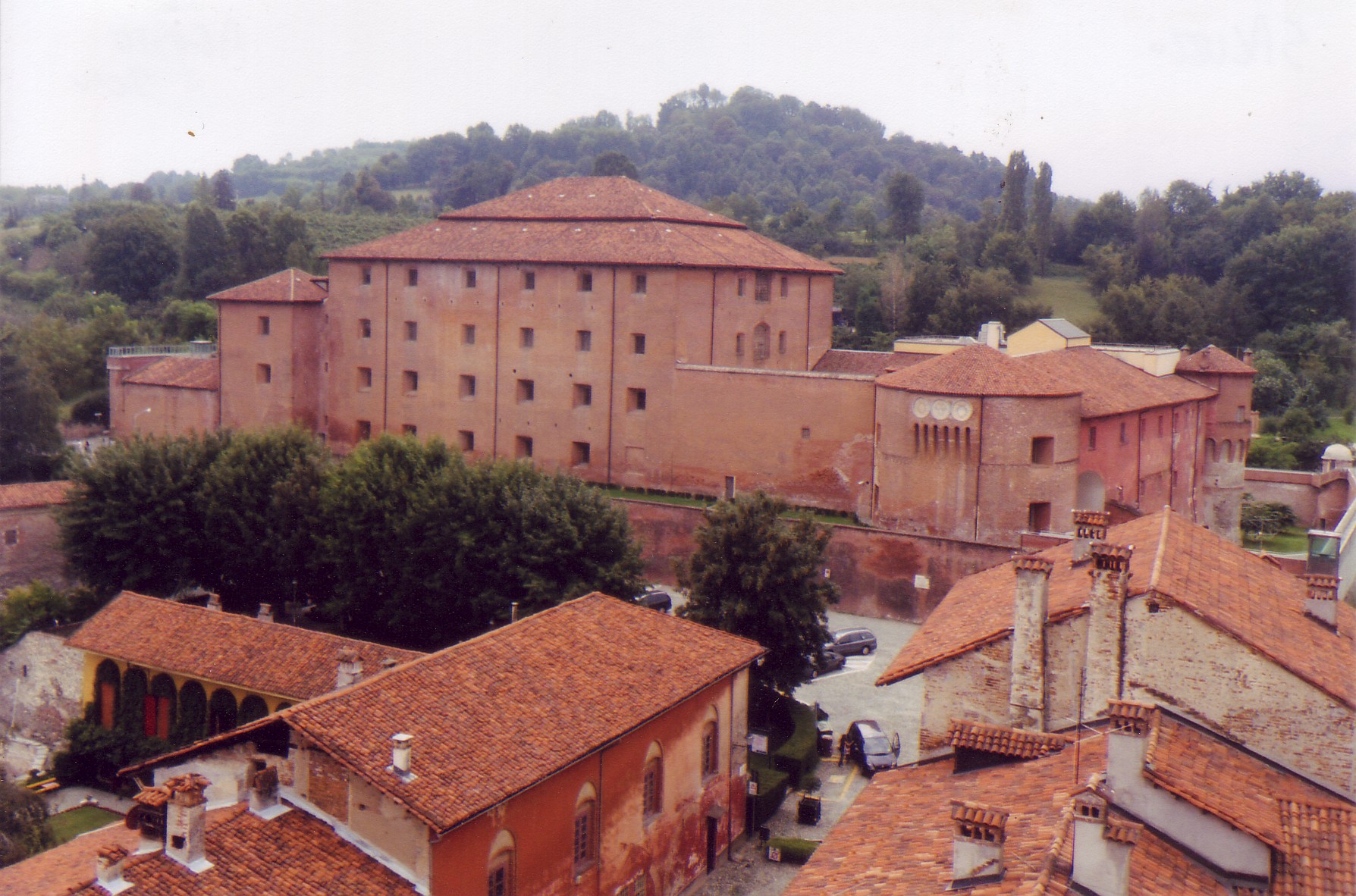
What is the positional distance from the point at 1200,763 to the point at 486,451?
3649cm

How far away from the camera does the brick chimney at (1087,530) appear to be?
18.0 m

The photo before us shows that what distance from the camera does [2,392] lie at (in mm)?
49938

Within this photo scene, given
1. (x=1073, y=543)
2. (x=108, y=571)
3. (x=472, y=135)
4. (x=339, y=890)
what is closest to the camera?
(x=339, y=890)

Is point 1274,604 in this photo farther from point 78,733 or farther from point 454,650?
point 78,733

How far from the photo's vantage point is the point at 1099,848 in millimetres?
10555

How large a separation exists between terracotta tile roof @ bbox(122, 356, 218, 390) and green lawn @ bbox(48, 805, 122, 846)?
30221mm

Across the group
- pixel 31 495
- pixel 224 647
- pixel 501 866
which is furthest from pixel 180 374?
pixel 501 866

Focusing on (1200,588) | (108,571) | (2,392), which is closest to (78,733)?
(108,571)

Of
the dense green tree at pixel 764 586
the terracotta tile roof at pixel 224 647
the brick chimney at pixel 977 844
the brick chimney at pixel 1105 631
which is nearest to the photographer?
the brick chimney at pixel 977 844

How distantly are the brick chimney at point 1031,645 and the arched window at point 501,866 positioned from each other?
6.58 m

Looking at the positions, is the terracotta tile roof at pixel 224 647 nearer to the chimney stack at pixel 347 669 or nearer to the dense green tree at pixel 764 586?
the chimney stack at pixel 347 669

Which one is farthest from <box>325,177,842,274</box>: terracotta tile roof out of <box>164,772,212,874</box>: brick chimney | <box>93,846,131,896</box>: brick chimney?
<box>93,846,131,896</box>: brick chimney

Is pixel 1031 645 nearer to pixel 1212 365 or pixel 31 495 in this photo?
pixel 31 495

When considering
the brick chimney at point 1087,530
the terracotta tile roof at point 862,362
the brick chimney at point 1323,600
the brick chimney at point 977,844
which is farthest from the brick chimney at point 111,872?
the terracotta tile roof at point 862,362
